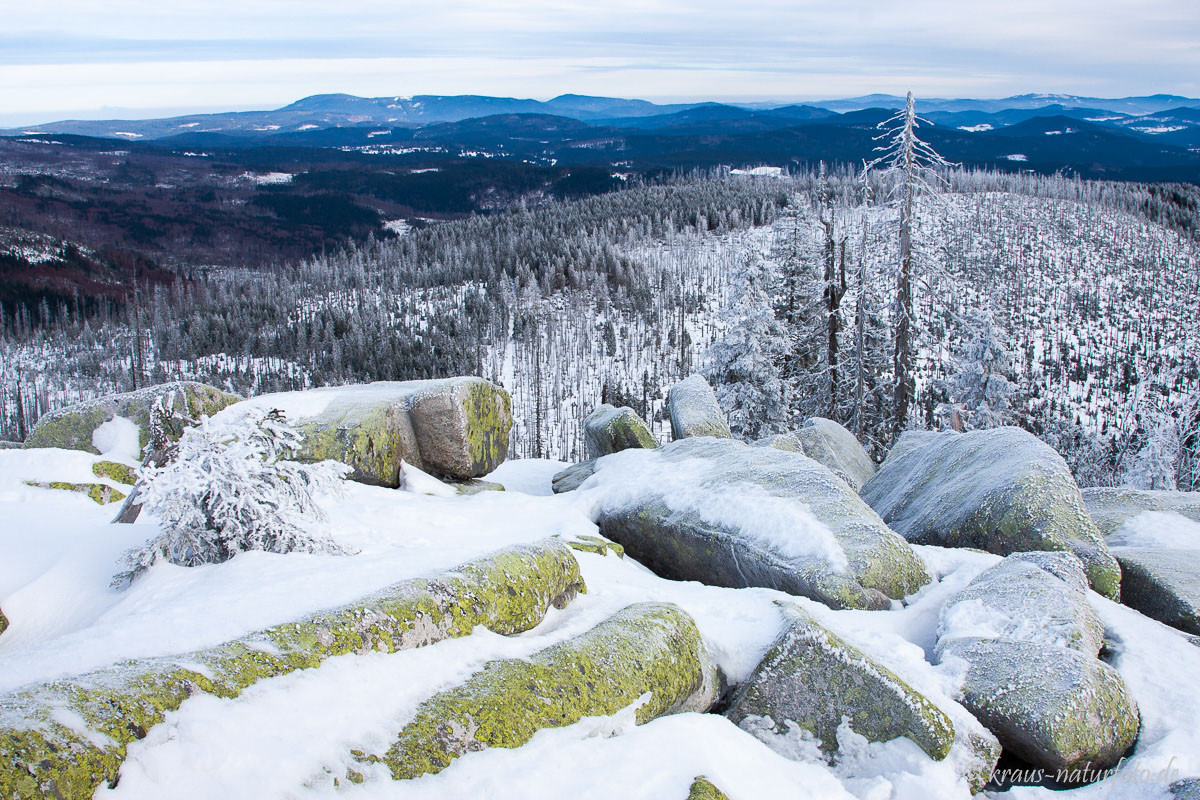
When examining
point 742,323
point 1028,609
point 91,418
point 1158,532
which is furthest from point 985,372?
point 91,418

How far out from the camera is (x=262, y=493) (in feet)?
23.9

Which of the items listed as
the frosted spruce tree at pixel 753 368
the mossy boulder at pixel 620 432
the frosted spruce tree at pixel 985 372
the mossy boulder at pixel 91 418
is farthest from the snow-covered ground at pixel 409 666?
the frosted spruce tree at pixel 985 372

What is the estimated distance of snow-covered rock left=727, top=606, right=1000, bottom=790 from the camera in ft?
18.0

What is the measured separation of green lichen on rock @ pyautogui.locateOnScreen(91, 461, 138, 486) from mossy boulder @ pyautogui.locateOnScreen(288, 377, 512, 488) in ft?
10.2

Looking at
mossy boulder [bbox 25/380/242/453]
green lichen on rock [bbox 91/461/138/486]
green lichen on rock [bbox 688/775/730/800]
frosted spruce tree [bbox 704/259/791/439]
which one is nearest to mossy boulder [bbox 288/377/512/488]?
green lichen on rock [bbox 91/461/138/486]

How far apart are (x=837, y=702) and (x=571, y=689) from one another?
7.47 feet

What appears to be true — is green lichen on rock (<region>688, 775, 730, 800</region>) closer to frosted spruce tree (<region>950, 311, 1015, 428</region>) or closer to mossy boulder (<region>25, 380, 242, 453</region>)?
mossy boulder (<region>25, 380, 242, 453</region>)

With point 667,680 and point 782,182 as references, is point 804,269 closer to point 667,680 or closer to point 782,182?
point 667,680

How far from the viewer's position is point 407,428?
12.3 meters

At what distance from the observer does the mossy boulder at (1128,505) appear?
1092 cm

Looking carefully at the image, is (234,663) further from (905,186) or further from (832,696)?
(905,186)

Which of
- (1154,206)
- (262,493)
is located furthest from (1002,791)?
(1154,206)

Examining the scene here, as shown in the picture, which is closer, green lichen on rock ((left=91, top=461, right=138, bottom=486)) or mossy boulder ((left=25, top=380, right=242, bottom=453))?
green lichen on rock ((left=91, top=461, right=138, bottom=486))

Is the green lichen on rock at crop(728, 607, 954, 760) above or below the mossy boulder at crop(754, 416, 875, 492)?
above
